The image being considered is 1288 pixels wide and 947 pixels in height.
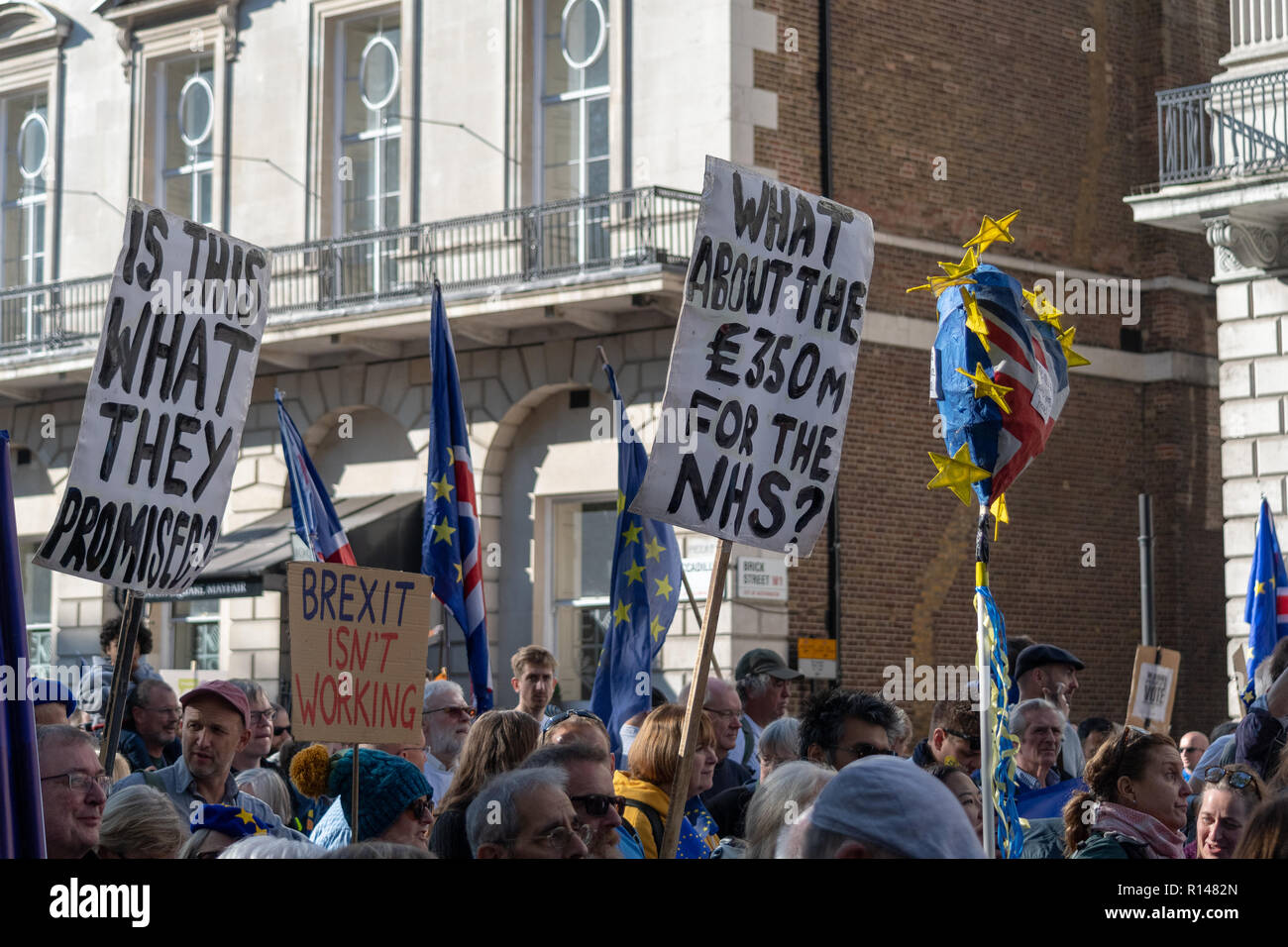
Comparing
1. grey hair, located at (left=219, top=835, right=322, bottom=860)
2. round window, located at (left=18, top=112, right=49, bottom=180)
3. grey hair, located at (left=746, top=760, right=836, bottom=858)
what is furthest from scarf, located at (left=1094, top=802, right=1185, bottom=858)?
round window, located at (left=18, top=112, right=49, bottom=180)

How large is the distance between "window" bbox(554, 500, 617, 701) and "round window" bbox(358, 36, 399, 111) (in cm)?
510

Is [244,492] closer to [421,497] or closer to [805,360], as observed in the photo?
[421,497]

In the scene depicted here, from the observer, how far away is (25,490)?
81.0ft

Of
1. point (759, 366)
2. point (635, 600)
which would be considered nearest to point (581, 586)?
point (635, 600)

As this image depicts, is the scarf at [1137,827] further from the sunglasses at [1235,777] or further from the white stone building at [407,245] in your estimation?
the white stone building at [407,245]

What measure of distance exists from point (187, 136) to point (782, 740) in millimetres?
17530

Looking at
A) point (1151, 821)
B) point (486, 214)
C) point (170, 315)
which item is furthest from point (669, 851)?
point (486, 214)

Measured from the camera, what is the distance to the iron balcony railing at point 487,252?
18.8m

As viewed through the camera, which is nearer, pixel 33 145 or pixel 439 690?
pixel 439 690

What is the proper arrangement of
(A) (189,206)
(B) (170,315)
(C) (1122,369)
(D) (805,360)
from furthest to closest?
1. (A) (189,206)
2. (C) (1122,369)
3. (B) (170,315)
4. (D) (805,360)

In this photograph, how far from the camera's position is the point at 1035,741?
7.95m

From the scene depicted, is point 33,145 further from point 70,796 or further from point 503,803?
point 503,803

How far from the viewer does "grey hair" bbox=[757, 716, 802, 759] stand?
801 centimetres
